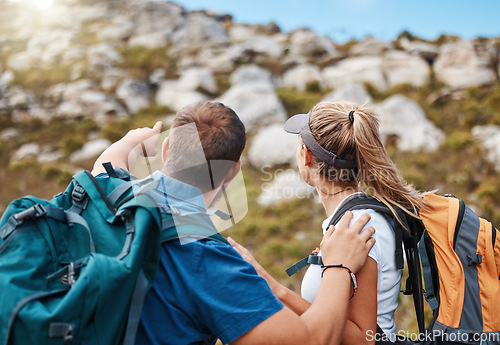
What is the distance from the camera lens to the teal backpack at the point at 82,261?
94 cm

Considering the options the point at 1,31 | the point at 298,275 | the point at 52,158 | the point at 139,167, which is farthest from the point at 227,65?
the point at 1,31

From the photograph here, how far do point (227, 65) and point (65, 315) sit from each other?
19.5 meters

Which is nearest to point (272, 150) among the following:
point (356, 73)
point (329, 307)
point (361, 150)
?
point (361, 150)

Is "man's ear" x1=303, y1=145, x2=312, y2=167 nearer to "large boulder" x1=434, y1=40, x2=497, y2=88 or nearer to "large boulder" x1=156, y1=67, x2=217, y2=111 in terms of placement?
"large boulder" x1=156, y1=67, x2=217, y2=111

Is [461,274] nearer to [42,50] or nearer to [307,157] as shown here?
[307,157]

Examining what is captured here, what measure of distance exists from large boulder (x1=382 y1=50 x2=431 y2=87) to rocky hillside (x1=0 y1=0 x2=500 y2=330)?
0.06 metres

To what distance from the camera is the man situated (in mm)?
1149

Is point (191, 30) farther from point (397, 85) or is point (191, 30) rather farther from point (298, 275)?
point (298, 275)

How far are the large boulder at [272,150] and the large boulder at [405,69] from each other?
912cm

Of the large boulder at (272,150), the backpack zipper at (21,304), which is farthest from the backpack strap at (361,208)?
the large boulder at (272,150)

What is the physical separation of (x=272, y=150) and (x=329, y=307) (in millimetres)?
9493

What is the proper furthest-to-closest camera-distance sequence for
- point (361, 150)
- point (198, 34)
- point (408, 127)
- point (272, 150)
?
point (198, 34) → point (408, 127) → point (272, 150) → point (361, 150)

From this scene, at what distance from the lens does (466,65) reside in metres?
17.1

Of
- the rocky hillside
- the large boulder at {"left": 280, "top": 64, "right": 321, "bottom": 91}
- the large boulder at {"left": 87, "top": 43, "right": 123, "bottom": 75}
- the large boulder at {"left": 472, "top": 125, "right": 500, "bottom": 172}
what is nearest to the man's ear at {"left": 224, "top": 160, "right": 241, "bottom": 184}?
the rocky hillside
